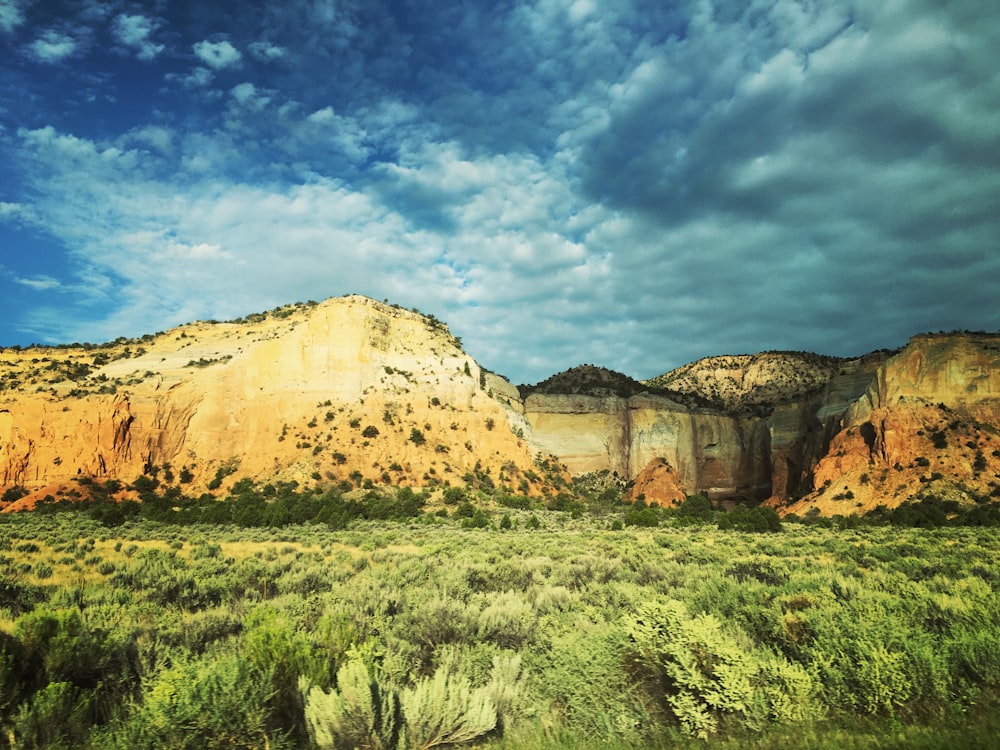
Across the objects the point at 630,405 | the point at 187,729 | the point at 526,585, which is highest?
the point at 630,405

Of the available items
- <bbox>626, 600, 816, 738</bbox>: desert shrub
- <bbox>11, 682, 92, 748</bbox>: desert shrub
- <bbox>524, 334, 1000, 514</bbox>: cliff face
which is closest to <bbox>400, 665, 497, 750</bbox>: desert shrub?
<bbox>626, 600, 816, 738</bbox>: desert shrub

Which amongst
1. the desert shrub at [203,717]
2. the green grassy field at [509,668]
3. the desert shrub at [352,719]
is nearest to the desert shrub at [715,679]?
the green grassy field at [509,668]

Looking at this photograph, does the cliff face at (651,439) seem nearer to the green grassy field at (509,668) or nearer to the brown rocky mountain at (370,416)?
the brown rocky mountain at (370,416)

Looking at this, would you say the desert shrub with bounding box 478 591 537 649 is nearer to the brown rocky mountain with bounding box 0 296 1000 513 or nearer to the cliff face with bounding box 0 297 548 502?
the cliff face with bounding box 0 297 548 502

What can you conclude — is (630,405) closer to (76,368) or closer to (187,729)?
(76,368)

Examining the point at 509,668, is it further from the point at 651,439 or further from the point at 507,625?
the point at 651,439

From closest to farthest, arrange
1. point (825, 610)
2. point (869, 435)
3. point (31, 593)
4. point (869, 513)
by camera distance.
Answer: point (825, 610) → point (31, 593) → point (869, 513) → point (869, 435)

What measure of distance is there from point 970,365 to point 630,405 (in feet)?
136

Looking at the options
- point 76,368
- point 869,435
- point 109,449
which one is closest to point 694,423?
point 869,435

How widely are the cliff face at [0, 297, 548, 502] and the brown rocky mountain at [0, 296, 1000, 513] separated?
0.54 ft

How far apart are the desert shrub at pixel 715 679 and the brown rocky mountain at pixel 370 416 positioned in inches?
1818

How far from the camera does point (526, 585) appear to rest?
1188 centimetres

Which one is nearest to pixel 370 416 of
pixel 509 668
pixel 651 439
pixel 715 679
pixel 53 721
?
pixel 651 439

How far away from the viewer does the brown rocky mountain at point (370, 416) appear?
158 ft
